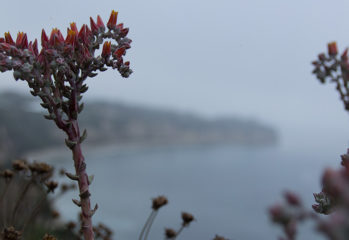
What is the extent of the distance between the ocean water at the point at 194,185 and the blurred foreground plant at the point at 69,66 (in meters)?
0.80

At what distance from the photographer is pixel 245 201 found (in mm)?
3574

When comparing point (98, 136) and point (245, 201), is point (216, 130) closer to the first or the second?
point (98, 136)

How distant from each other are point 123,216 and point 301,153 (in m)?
3.20

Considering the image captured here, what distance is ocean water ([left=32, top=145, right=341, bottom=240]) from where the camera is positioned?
2494 mm

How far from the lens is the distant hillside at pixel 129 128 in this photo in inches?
236

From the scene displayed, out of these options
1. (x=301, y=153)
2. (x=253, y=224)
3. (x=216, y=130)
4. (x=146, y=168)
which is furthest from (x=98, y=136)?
(x=253, y=224)

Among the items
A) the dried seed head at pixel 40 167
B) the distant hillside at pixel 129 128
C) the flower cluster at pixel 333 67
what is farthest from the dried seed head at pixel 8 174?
the distant hillside at pixel 129 128

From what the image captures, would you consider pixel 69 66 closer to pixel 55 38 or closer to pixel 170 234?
pixel 55 38

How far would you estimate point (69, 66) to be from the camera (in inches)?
27.2

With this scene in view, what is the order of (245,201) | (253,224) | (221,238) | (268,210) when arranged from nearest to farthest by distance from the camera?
(268,210), (221,238), (253,224), (245,201)

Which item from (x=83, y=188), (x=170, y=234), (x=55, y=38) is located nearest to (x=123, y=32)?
(x=55, y=38)

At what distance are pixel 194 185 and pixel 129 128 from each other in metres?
3.33

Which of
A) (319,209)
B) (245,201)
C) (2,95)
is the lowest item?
(319,209)

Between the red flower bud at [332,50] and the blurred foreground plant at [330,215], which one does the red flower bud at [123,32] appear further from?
the blurred foreground plant at [330,215]
